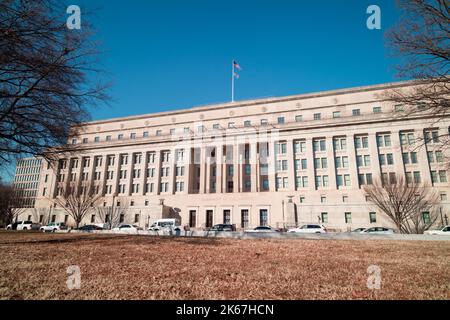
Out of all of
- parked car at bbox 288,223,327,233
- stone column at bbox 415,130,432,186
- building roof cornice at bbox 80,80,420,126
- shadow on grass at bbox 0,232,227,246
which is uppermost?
building roof cornice at bbox 80,80,420,126

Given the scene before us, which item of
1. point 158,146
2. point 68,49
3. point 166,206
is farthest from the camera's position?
point 158,146

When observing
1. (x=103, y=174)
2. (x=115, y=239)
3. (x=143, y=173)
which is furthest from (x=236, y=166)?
(x=115, y=239)

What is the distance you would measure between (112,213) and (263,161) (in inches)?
1378

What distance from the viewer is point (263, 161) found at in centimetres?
5019

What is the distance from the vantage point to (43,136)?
473 inches

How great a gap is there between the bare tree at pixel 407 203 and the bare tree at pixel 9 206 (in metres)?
80.8

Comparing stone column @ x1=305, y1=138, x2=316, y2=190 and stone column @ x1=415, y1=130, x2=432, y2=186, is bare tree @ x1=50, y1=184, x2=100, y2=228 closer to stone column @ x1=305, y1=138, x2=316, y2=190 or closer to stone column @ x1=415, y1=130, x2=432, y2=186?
stone column @ x1=305, y1=138, x2=316, y2=190

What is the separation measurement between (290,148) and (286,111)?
976 centimetres

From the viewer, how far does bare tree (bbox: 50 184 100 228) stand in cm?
4991

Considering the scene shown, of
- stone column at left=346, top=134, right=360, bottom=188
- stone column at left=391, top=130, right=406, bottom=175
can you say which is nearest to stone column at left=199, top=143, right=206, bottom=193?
stone column at left=346, top=134, right=360, bottom=188

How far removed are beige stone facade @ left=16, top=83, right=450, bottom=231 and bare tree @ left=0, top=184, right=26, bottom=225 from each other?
21.8 ft

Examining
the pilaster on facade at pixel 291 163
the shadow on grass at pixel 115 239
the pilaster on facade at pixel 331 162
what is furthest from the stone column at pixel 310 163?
the shadow on grass at pixel 115 239
